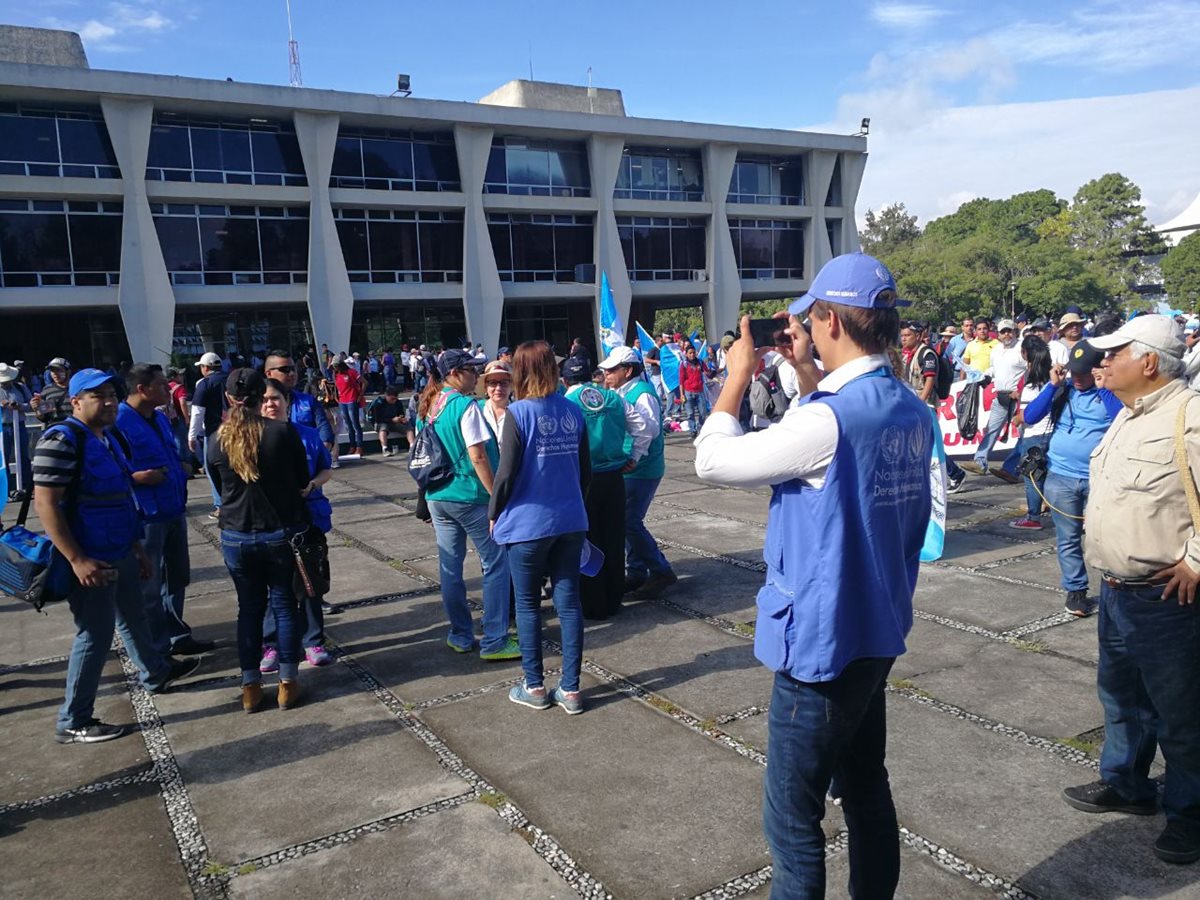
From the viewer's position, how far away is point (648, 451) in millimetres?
6570

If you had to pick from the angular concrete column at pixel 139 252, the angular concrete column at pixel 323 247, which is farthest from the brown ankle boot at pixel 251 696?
the angular concrete column at pixel 323 247

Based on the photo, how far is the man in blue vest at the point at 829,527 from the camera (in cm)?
213

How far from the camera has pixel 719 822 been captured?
3391 millimetres

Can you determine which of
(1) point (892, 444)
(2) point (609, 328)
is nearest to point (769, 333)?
(1) point (892, 444)

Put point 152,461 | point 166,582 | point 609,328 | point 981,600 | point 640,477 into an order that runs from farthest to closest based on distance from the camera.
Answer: point 609,328 → point 640,477 → point 981,600 → point 166,582 → point 152,461

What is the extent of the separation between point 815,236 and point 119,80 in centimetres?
2969

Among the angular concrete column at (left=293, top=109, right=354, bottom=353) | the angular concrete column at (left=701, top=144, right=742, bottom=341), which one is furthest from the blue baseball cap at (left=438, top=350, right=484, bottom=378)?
the angular concrete column at (left=701, top=144, right=742, bottom=341)

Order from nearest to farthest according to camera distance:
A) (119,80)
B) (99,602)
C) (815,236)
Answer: (99,602)
(119,80)
(815,236)

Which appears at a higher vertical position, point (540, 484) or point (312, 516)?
point (540, 484)

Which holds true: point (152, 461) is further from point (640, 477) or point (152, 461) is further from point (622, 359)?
point (640, 477)

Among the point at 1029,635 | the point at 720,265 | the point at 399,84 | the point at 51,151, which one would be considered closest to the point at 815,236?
the point at 720,265

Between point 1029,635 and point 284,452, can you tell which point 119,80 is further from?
point 1029,635

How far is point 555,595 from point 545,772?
3.10 feet

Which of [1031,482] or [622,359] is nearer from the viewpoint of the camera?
[622,359]
